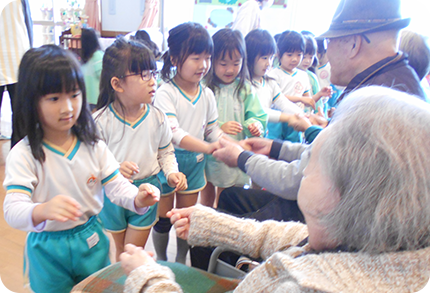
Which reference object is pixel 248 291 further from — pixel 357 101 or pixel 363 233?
pixel 357 101

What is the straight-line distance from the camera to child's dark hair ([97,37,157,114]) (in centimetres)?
141

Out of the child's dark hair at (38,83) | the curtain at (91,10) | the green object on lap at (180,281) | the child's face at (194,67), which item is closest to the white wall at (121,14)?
the curtain at (91,10)

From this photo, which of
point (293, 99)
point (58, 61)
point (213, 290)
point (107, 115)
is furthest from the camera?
point (293, 99)

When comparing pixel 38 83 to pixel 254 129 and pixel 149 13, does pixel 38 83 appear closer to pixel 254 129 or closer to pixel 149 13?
pixel 254 129

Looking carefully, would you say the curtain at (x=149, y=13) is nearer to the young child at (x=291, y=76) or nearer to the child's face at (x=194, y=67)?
the young child at (x=291, y=76)

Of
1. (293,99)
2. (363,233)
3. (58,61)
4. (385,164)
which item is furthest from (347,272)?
(293,99)

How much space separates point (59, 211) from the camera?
0.88 meters

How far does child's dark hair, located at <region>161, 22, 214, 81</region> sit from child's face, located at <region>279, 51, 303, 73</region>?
4.05 ft

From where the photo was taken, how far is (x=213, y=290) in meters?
0.88

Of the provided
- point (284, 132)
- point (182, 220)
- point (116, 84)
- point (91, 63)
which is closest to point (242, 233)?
point (182, 220)

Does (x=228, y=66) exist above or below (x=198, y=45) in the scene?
below

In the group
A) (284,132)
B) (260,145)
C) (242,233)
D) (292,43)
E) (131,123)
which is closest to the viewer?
(242,233)

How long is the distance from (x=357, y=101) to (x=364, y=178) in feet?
0.52

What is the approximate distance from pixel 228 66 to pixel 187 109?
41cm
